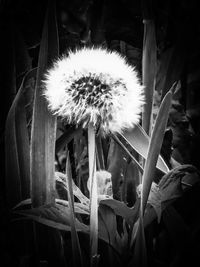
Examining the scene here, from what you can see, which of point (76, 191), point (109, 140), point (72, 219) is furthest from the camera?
point (109, 140)

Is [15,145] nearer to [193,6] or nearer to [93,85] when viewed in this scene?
[93,85]

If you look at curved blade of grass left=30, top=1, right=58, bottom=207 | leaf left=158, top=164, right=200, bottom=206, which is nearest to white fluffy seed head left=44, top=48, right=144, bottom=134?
curved blade of grass left=30, top=1, right=58, bottom=207

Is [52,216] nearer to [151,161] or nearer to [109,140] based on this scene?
[151,161]

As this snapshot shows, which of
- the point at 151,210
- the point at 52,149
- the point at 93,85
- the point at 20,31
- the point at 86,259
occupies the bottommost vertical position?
the point at 86,259

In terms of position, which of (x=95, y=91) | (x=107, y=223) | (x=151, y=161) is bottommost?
(x=107, y=223)

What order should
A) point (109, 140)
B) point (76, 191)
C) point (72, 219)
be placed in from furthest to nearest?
point (109, 140), point (76, 191), point (72, 219)

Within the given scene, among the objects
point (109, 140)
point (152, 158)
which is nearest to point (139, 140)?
point (152, 158)

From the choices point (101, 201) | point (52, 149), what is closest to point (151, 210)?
point (101, 201)

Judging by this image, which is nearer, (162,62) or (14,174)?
(14,174)
